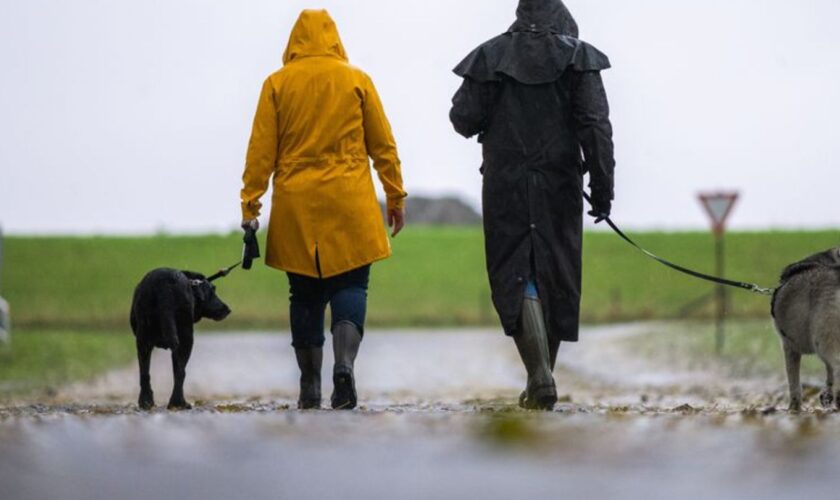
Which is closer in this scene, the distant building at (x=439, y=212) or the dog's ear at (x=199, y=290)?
the dog's ear at (x=199, y=290)

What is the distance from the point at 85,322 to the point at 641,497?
44194 millimetres

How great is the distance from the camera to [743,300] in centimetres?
5316

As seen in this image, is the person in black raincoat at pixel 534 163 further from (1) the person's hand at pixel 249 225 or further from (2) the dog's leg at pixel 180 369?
(2) the dog's leg at pixel 180 369

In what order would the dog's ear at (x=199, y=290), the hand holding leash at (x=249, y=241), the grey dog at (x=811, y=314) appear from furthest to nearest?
the dog's ear at (x=199, y=290) < the hand holding leash at (x=249, y=241) < the grey dog at (x=811, y=314)

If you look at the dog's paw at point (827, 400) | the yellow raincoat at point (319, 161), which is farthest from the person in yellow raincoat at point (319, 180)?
the dog's paw at point (827, 400)

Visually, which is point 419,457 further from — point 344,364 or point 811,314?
point 811,314

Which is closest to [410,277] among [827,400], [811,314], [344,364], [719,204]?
[719,204]

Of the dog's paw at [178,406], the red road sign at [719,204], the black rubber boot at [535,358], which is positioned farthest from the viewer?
the red road sign at [719,204]

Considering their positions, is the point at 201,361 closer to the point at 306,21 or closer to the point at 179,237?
the point at 306,21

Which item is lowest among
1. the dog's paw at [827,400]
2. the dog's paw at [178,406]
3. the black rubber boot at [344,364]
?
the dog's paw at [178,406]

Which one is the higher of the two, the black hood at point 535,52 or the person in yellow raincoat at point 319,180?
the black hood at point 535,52

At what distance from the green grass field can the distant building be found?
123 feet

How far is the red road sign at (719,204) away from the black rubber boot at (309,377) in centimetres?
1942

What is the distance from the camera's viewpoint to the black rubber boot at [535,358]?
9.05 metres
